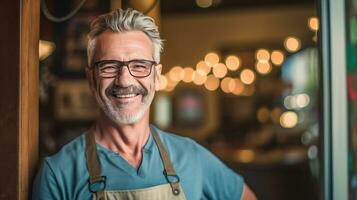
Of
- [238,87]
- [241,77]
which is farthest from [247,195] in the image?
[238,87]

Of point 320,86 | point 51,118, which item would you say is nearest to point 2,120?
point 320,86

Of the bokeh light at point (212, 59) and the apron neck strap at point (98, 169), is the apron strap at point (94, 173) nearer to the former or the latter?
the apron neck strap at point (98, 169)

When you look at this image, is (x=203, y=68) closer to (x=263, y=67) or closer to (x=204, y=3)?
(x=263, y=67)

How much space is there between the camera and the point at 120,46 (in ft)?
5.33

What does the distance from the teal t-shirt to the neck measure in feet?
0.06

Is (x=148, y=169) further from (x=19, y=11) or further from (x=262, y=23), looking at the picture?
(x=262, y=23)

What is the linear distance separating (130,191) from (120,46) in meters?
0.48

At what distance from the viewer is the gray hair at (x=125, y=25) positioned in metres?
1.64

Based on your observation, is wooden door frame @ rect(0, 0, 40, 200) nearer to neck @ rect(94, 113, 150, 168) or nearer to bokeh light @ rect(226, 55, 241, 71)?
neck @ rect(94, 113, 150, 168)

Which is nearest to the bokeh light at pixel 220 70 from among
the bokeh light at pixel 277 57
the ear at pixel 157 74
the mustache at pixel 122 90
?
the bokeh light at pixel 277 57

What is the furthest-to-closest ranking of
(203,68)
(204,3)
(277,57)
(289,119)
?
(203,68)
(289,119)
(277,57)
(204,3)

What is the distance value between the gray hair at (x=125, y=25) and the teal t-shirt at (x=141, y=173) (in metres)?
0.32

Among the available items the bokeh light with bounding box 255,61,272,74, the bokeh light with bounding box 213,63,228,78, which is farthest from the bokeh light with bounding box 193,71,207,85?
the bokeh light with bounding box 255,61,272,74

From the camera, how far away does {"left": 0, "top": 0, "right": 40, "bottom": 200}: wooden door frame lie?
169cm
